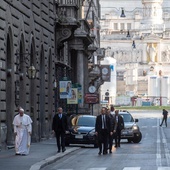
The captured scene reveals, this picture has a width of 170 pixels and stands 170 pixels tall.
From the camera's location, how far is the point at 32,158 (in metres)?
33.8

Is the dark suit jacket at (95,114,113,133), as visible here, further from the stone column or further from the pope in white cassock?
the stone column

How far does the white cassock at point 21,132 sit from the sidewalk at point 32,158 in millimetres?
310

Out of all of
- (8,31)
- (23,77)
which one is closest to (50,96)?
(23,77)

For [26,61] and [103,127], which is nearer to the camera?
[103,127]

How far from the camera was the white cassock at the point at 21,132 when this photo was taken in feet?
117

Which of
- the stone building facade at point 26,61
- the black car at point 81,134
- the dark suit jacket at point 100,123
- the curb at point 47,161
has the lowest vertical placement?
the curb at point 47,161

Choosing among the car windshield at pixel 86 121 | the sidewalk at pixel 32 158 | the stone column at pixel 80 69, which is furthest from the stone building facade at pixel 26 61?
the stone column at pixel 80 69

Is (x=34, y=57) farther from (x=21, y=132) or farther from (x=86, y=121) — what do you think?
(x=21, y=132)

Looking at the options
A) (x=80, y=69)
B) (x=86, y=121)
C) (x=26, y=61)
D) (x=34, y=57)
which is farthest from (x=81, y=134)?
(x=80, y=69)

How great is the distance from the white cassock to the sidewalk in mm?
310

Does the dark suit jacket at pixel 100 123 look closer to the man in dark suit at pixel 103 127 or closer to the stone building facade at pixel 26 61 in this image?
the man in dark suit at pixel 103 127

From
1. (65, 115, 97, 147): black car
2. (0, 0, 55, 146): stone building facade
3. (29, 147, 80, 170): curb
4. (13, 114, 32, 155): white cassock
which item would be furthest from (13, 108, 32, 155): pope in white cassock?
(65, 115, 97, 147): black car

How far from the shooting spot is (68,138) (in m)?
45.2

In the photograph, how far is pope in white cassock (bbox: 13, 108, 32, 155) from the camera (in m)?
35.5
